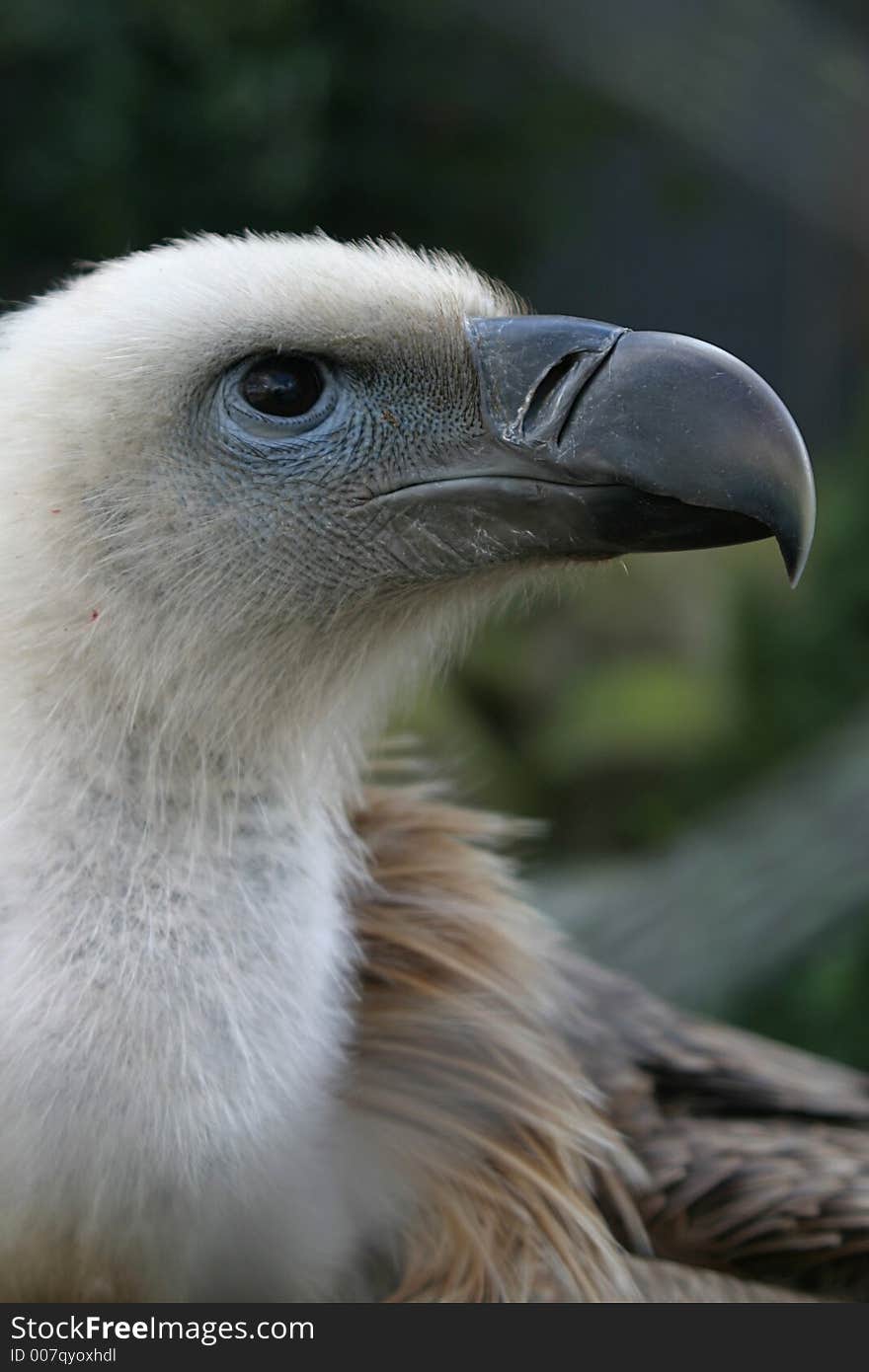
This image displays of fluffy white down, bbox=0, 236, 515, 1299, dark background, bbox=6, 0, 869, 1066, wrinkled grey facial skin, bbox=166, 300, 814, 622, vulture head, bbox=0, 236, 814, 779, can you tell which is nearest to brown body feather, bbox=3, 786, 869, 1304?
fluffy white down, bbox=0, 236, 515, 1299

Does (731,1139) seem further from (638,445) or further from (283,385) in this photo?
(283,385)

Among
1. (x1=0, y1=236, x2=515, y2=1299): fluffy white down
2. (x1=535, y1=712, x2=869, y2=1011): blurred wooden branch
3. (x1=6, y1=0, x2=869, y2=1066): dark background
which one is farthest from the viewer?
(x1=6, y1=0, x2=869, y2=1066): dark background

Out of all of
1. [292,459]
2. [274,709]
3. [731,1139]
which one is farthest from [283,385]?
[731,1139]

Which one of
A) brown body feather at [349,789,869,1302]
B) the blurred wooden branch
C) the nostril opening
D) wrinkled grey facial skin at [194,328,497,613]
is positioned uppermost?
the nostril opening

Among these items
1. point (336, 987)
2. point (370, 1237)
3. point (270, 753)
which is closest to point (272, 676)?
point (270, 753)

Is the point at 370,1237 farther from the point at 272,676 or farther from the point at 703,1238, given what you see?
the point at 272,676

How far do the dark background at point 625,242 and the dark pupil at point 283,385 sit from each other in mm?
1778

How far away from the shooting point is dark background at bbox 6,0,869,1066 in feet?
15.7

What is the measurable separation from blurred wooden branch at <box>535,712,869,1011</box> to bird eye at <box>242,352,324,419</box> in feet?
6.67

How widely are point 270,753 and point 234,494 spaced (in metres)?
0.38

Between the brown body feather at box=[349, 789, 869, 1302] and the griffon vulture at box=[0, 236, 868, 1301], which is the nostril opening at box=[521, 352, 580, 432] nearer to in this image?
the griffon vulture at box=[0, 236, 868, 1301]

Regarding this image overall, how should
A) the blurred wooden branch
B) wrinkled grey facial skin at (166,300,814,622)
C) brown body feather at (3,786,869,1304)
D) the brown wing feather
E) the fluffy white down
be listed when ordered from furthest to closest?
the blurred wooden branch → the brown wing feather → brown body feather at (3,786,869,1304) → wrinkled grey facial skin at (166,300,814,622) → the fluffy white down
